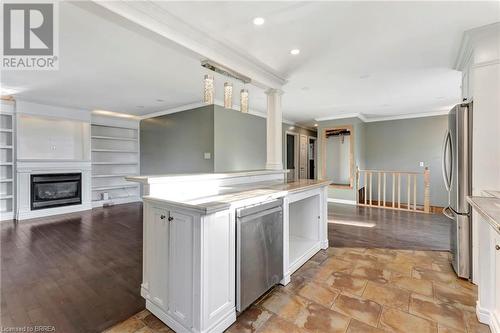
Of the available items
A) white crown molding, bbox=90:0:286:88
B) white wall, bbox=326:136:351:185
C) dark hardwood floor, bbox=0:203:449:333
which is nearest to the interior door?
white wall, bbox=326:136:351:185

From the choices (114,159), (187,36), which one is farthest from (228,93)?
(114,159)

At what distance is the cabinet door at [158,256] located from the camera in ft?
5.64

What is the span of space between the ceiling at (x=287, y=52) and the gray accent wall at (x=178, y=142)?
56 centimetres

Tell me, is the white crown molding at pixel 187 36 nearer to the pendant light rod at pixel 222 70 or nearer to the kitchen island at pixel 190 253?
the pendant light rod at pixel 222 70

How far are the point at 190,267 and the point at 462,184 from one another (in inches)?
108

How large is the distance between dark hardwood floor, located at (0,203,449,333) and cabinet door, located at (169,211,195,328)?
0.56 m

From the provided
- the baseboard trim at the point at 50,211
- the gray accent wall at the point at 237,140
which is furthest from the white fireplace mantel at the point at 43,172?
the gray accent wall at the point at 237,140

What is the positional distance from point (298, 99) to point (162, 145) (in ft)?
12.2

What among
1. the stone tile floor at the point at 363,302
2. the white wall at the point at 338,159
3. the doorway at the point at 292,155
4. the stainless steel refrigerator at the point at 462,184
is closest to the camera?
the stone tile floor at the point at 363,302

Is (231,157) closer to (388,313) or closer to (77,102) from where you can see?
(77,102)

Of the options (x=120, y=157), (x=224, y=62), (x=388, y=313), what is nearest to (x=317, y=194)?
(x=388, y=313)

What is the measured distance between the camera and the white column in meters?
3.51

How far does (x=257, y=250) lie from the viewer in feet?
6.40

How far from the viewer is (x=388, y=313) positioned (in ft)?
6.07
